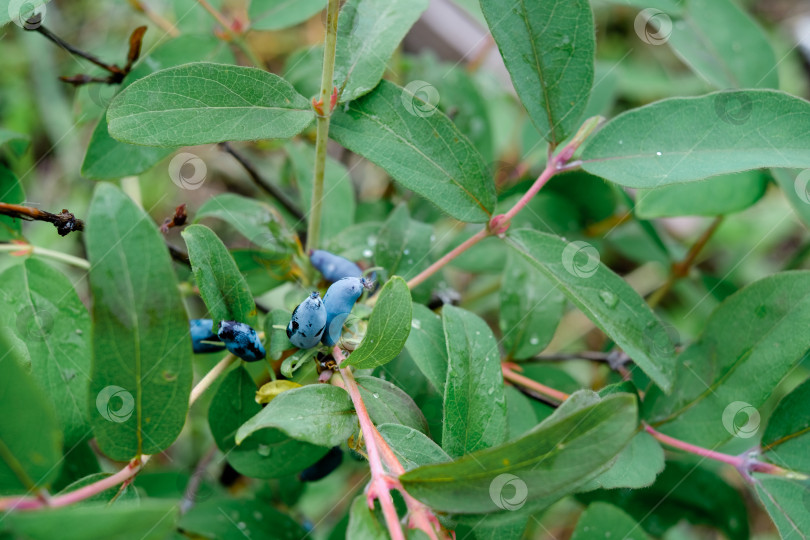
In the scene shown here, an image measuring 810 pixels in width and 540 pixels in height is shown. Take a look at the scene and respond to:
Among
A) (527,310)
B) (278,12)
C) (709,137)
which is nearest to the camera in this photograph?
(709,137)

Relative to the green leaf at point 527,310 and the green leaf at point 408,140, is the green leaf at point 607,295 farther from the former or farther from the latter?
the green leaf at point 527,310

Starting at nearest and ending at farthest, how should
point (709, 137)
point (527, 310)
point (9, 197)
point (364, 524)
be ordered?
point (364, 524) → point (709, 137) → point (9, 197) → point (527, 310)

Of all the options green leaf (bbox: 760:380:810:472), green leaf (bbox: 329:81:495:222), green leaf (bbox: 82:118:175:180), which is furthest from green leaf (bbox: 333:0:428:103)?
green leaf (bbox: 760:380:810:472)

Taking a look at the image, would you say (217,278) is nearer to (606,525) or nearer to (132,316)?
(132,316)

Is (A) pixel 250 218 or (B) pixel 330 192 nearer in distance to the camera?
(A) pixel 250 218

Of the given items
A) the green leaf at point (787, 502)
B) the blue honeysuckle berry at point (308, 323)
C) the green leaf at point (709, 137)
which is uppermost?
the green leaf at point (709, 137)

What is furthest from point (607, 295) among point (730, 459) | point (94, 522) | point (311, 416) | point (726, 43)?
point (726, 43)

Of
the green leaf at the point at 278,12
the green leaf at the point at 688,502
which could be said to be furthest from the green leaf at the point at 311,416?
the green leaf at the point at 278,12
